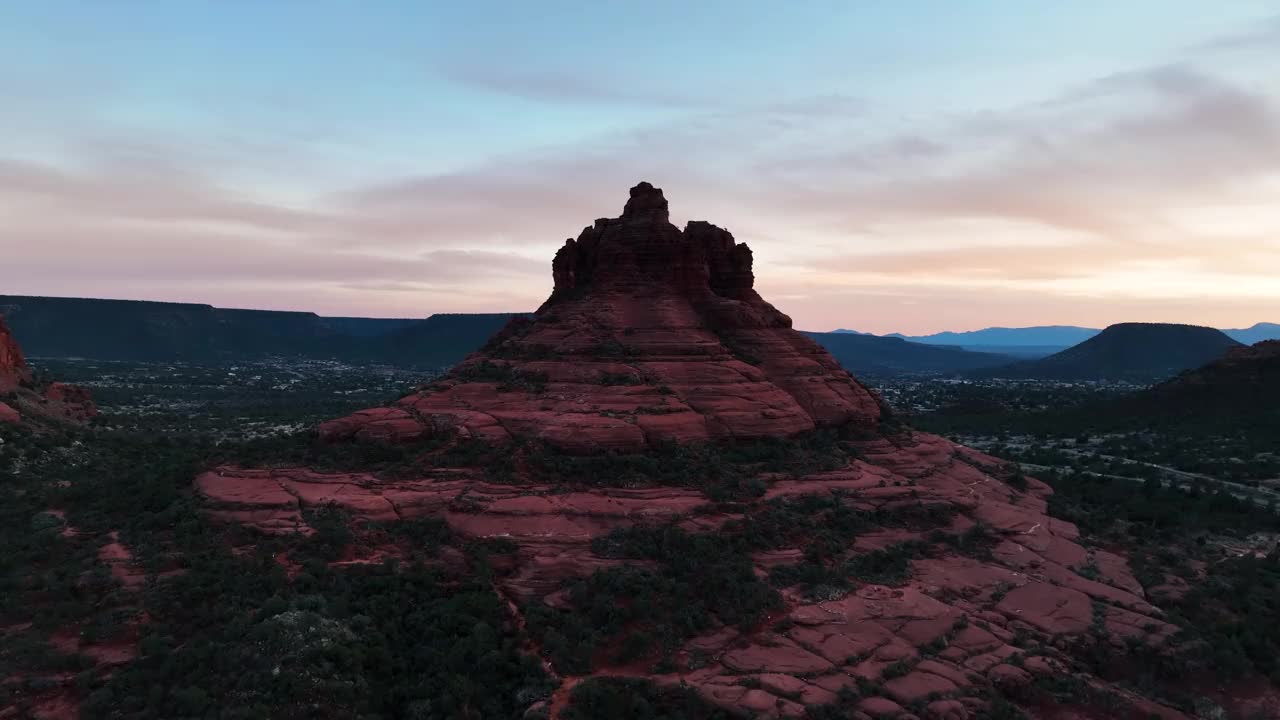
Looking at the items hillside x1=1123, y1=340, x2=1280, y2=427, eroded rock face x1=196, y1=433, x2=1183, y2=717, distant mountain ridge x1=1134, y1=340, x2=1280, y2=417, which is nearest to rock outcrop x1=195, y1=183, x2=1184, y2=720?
eroded rock face x1=196, y1=433, x2=1183, y2=717

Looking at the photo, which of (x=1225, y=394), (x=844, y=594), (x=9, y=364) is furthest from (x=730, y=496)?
(x=1225, y=394)

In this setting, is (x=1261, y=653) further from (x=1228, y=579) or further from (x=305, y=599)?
(x=305, y=599)

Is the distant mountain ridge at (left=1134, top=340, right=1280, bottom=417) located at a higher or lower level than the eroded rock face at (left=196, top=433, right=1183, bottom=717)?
higher

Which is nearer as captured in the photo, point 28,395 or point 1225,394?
point 28,395

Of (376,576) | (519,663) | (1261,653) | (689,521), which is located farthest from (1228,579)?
(376,576)

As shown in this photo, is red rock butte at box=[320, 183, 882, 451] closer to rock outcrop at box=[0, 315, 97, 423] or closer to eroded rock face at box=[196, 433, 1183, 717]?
eroded rock face at box=[196, 433, 1183, 717]

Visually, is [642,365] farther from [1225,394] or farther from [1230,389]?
[1230,389]

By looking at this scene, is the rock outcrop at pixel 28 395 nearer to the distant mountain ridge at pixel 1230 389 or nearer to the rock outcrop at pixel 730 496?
the rock outcrop at pixel 730 496
